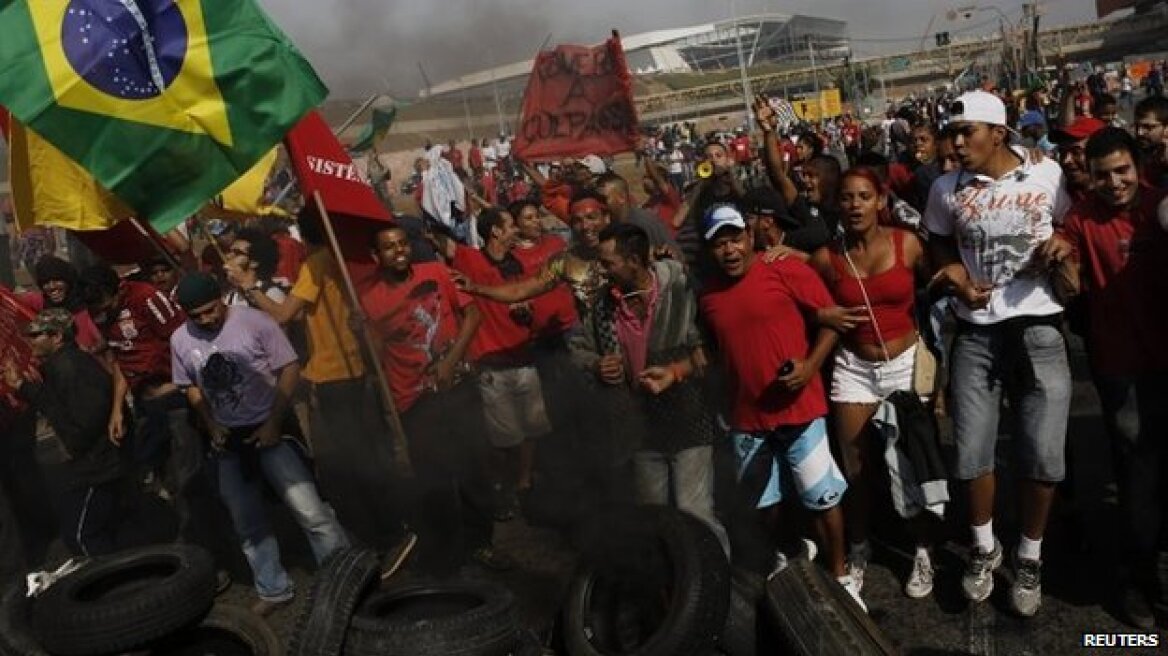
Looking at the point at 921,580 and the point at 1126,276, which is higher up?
the point at 1126,276

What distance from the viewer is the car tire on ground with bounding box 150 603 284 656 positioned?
414 centimetres

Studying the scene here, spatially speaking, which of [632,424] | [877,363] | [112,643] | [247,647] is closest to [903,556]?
[877,363]

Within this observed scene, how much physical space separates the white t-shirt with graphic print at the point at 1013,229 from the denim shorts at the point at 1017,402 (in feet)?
0.35

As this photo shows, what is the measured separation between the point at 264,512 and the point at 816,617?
9.98ft

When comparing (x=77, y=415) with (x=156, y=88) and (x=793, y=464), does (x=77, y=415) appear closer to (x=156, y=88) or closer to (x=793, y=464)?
(x=156, y=88)

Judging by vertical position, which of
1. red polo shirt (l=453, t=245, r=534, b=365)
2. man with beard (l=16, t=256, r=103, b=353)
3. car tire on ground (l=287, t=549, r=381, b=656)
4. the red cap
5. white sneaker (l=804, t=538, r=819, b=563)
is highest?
man with beard (l=16, t=256, r=103, b=353)

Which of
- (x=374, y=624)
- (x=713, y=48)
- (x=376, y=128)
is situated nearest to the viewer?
(x=374, y=624)

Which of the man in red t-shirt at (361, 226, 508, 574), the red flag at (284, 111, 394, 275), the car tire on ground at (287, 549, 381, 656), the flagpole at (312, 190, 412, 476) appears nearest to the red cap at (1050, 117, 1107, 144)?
the man in red t-shirt at (361, 226, 508, 574)

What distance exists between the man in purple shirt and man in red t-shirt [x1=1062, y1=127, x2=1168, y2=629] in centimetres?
361

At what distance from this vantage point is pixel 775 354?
12.9 ft

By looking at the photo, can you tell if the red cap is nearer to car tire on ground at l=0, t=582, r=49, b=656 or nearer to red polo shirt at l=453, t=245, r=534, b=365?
red polo shirt at l=453, t=245, r=534, b=365

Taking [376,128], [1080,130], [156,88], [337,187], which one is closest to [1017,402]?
[1080,130]

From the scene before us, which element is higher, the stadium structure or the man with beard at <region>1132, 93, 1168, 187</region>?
the stadium structure

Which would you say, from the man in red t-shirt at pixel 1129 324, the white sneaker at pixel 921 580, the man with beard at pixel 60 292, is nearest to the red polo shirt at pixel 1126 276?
the man in red t-shirt at pixel 1129 324
